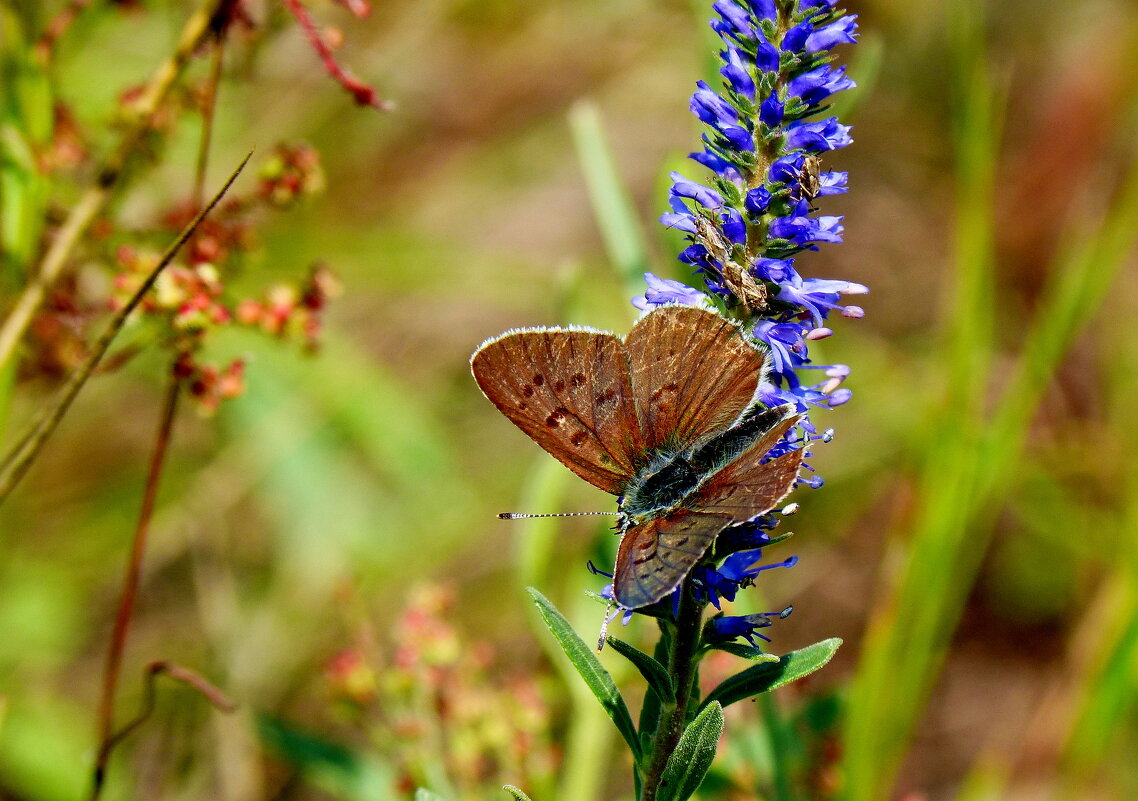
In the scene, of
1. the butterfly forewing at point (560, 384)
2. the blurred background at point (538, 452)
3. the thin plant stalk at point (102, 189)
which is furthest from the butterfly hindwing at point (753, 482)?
the thin plant stalk at point (102, 189)

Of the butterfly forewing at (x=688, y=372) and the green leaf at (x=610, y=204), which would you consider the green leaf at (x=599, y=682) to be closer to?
the butterfly forewing at (x=688, y=372)

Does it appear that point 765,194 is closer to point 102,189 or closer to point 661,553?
point 661,553

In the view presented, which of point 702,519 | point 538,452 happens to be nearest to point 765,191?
point 702,519

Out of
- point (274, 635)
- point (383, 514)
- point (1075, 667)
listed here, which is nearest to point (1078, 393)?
point (1075, 667)

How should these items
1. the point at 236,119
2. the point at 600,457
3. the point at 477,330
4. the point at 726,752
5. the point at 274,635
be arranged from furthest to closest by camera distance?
the point at 477,330
the point at 236,119
the point at 274,635
the point at 726,752
the point at 600,457

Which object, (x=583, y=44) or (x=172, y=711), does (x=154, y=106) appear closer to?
(x=172, y=711)

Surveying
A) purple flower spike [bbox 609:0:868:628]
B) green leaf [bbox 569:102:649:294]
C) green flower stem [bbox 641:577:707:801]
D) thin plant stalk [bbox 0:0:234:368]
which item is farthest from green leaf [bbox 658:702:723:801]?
thin plant stalk [bbox 0:0:234:368]
